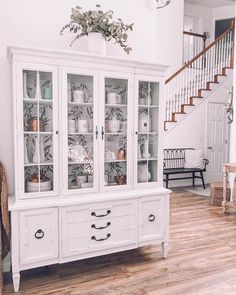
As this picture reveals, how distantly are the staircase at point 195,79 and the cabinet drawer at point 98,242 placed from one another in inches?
171

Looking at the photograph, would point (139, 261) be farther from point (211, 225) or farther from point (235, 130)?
point (235, 130)

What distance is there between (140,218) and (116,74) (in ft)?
4.89

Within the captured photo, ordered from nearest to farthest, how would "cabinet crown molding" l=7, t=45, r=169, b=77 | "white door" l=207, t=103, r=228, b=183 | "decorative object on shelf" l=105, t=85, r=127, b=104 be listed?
"cabinet crown molding" l=7, t=45, r=169, b=77
"decorative object on shelf" l=105, t=85, r=127, b=104
"white door" l=207, t=103, r=228, b=183

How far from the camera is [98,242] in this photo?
2.82m

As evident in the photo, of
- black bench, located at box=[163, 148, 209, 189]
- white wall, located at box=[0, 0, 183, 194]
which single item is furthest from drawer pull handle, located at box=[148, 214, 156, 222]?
black bench, located at box=[163, 148, 209, 189]

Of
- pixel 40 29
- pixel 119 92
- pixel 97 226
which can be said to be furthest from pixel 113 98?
pixel 97 226

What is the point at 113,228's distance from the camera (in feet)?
9.49

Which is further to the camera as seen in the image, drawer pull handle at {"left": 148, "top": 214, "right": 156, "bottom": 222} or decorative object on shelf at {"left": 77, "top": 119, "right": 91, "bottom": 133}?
drawer pull handle at {"left": 148, "top": 214, "right": 156, "bottom": 222}

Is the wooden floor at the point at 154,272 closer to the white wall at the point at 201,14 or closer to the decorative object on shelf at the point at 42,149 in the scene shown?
the decorative object on shelf at the point at 42,149

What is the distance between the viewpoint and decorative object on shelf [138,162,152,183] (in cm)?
313

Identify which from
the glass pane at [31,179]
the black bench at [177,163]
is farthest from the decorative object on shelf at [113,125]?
the black bench at [177,163]

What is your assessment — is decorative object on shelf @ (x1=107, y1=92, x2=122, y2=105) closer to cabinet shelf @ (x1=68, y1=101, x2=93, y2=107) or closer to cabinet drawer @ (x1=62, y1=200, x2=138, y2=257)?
cabinet shelf @ (x1=68, y1=101, x2=93, y2=107)

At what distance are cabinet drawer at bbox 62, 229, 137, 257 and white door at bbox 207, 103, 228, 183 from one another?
196 inches

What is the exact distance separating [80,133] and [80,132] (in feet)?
0.06
